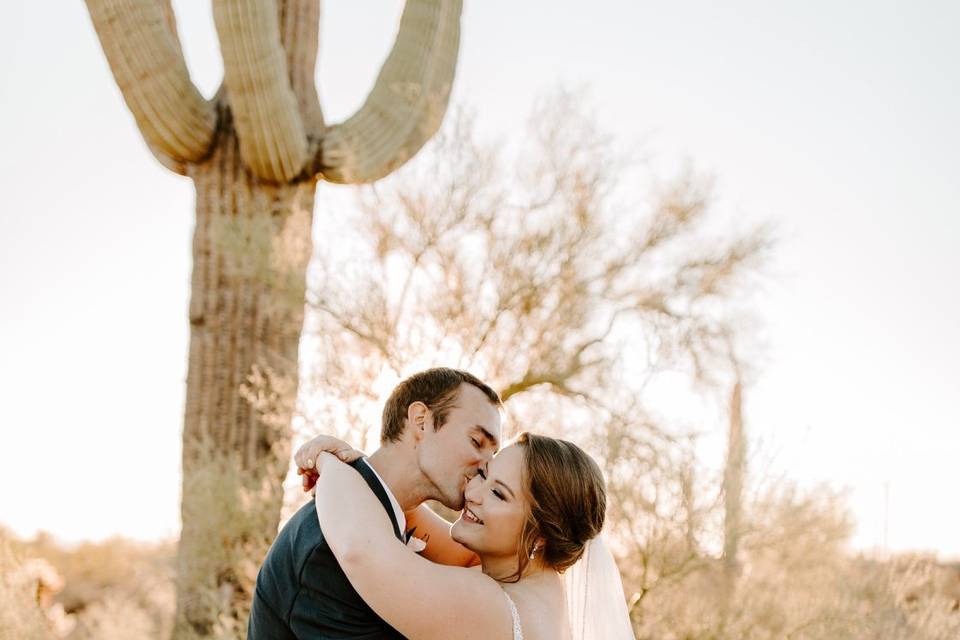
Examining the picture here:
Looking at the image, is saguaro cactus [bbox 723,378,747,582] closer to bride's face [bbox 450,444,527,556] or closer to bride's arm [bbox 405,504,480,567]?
bride's arm [bbox 405,504,480,567]

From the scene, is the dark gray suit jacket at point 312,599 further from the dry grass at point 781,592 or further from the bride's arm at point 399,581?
the dry grass at point 781,592

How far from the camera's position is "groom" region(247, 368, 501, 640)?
2557 millimetres

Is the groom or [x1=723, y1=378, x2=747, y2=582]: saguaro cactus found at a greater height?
[x1=723, y1=378, x2=747, y2=582]: saguaro cactus

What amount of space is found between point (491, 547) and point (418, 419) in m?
0.41

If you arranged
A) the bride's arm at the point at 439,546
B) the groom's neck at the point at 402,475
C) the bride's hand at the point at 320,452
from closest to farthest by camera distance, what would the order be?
the bride's hand at the point at 320,452 → the groom's neck at the point at 402,475 → the bride's arm at the point at 439,546

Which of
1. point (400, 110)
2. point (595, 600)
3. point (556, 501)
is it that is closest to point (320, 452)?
point (556, 501)

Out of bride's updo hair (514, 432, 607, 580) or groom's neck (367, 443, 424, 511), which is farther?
groom's neck (367, 443, 424, 511)

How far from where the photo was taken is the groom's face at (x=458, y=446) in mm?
2984

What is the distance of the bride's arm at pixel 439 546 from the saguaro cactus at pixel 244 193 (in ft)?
12.9

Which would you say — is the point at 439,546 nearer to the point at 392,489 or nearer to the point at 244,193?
the point at 392,489

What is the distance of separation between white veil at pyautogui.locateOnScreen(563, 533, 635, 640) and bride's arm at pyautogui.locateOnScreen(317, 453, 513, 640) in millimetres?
933

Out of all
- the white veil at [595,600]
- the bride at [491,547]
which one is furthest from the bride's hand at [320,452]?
the white veil at [595,600]

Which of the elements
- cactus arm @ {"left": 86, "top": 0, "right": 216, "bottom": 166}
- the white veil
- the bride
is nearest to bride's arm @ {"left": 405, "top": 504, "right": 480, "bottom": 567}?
the bride

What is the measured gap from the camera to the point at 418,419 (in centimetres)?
300
